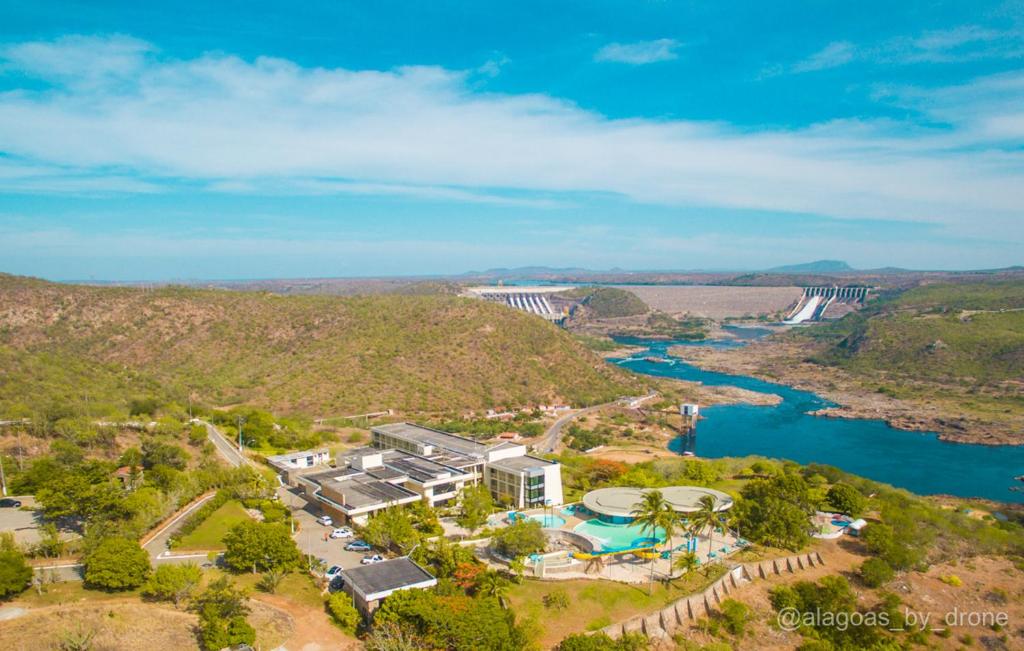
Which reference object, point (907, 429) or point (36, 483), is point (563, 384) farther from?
point (36, 483)

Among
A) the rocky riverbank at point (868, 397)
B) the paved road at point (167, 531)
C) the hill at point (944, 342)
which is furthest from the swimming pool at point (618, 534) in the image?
the hill at point (944, 342)

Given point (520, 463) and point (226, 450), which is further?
point (226, 450)

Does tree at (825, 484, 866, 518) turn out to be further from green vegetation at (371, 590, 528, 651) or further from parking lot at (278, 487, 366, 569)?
parking lot at (278, 487, 366, 569)

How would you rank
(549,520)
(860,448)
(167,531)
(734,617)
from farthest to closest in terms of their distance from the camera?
1. (860,448)
2. (549,520)
3. (167,531)
4. (734,617)

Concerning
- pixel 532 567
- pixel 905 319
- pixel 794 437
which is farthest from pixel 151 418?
pixel 905 319

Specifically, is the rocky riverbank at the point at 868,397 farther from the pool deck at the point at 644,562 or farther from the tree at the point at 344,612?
the tree at the point at 344,612

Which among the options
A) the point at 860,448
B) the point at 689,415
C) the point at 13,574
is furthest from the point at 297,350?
the point at 860,448

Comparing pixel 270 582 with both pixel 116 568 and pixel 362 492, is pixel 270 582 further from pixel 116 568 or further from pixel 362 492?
pixel 362 492
